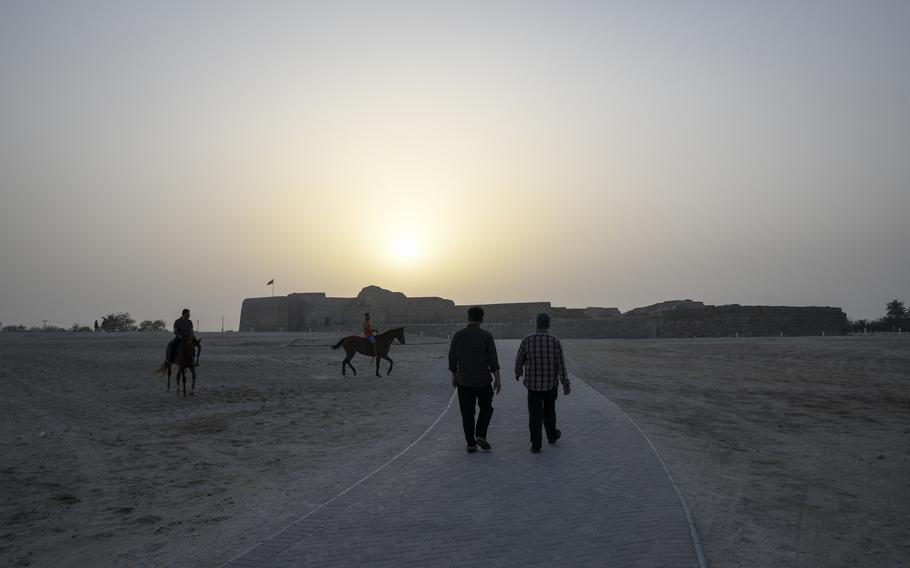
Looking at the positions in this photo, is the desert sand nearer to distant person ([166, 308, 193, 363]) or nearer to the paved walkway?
the paved walkway

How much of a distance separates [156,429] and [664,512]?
832 centimetres

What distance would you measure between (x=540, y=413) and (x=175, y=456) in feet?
15.5

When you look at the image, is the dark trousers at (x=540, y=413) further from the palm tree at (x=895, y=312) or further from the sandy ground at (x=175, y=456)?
the palm tree at (x=895, y=312)

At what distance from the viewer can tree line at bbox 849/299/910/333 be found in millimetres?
51281

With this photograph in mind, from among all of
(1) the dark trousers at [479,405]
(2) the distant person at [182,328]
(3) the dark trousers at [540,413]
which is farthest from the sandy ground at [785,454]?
(2) the distant person at [182,328]

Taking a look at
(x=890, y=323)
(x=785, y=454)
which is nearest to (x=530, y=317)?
(x=890, y=323)

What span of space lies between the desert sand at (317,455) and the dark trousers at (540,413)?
144 cm

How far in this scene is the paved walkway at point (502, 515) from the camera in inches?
166

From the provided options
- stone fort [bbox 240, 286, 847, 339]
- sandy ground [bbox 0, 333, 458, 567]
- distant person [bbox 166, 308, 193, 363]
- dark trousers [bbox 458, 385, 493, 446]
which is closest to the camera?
sandy ground [bbox 0, 333, 458, 567]

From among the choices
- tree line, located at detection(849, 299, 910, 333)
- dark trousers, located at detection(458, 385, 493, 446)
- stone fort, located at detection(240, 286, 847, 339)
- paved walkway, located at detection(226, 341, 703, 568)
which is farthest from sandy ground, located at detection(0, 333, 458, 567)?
tree line, located at detection(849, 299, 910, 333)

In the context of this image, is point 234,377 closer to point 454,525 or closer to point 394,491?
point 394,491

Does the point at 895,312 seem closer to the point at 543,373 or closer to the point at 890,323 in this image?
the point at 890,323

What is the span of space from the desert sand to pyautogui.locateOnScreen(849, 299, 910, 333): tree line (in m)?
39.0

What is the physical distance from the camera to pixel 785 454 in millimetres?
8812
